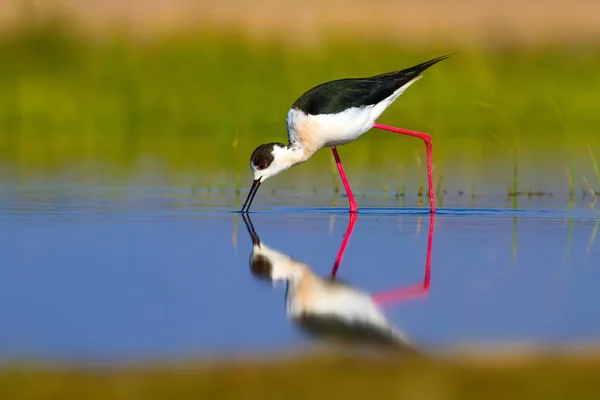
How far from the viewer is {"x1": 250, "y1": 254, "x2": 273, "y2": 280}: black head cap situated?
204 inches

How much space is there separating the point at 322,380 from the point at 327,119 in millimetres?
4292

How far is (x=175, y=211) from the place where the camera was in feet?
23.6

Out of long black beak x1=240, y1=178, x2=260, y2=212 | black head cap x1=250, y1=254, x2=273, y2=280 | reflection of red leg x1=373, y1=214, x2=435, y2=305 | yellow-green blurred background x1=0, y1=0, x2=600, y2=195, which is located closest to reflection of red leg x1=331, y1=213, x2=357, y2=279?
black head cap x1=250, y1=254, x2=273, y2=280

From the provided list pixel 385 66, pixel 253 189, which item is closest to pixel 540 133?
pixel 385 66

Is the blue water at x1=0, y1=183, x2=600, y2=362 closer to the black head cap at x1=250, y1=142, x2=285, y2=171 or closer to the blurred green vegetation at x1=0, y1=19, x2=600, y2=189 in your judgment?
the black head cap at x1=250, y1=142, x2=285, y2=171

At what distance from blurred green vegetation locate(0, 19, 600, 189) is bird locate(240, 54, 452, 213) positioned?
2.15m

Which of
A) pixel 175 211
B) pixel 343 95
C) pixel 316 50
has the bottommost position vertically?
pixel 175 211

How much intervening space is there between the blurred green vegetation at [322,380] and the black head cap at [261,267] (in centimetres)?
143

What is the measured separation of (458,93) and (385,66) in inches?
35.6

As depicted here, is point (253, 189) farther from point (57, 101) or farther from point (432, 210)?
point (57, 101)

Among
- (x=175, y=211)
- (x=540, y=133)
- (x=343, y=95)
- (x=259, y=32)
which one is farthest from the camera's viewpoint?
(x=259, y=32)

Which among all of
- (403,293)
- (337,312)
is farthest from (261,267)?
(337,312)

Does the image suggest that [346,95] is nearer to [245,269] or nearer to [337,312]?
[245,269]

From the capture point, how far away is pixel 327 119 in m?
7.74
